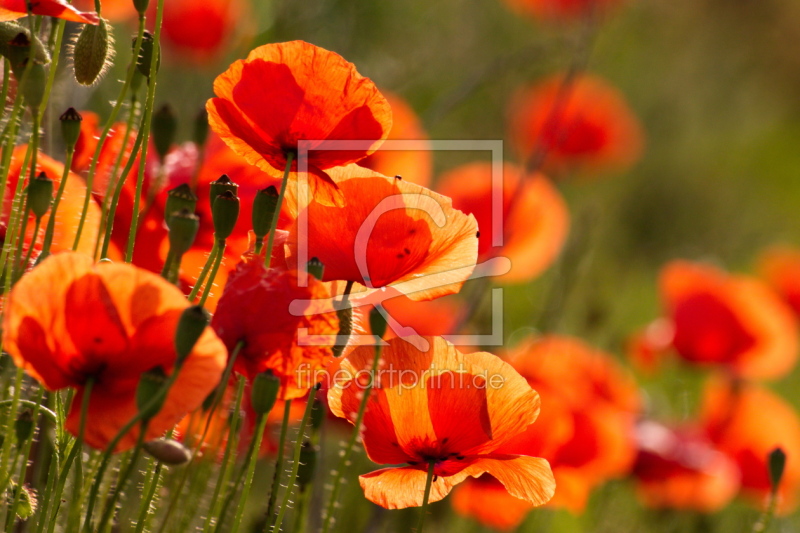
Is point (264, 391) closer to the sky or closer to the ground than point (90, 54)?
closer to the ground

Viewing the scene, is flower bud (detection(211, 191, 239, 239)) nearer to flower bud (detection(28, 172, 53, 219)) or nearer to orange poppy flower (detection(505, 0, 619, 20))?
flower bud (detection(28, 172, 53, 219))

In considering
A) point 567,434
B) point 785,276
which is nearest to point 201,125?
point 567,434

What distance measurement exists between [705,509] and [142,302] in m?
1.15

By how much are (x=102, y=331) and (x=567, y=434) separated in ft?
2.32

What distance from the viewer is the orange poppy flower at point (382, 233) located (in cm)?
60

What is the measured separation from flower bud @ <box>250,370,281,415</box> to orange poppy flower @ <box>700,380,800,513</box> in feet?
3.59

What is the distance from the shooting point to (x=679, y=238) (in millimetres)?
3209

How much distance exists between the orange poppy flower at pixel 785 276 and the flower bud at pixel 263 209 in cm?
194

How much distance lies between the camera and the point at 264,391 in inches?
19.2

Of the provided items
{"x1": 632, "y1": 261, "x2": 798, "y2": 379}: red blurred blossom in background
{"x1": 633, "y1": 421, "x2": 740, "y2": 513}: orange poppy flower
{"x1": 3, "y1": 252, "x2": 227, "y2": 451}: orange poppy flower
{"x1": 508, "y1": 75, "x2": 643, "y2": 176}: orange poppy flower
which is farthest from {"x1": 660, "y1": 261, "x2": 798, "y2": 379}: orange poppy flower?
{"x1": 3, "y1": 252, "x2": 227, "y2": 451}: orange poppy flower

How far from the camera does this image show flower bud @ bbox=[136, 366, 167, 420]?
0.42 metres

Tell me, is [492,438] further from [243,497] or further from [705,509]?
[705,509]

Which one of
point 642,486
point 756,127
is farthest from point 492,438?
point 756,127

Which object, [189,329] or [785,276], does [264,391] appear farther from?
[785,276]
